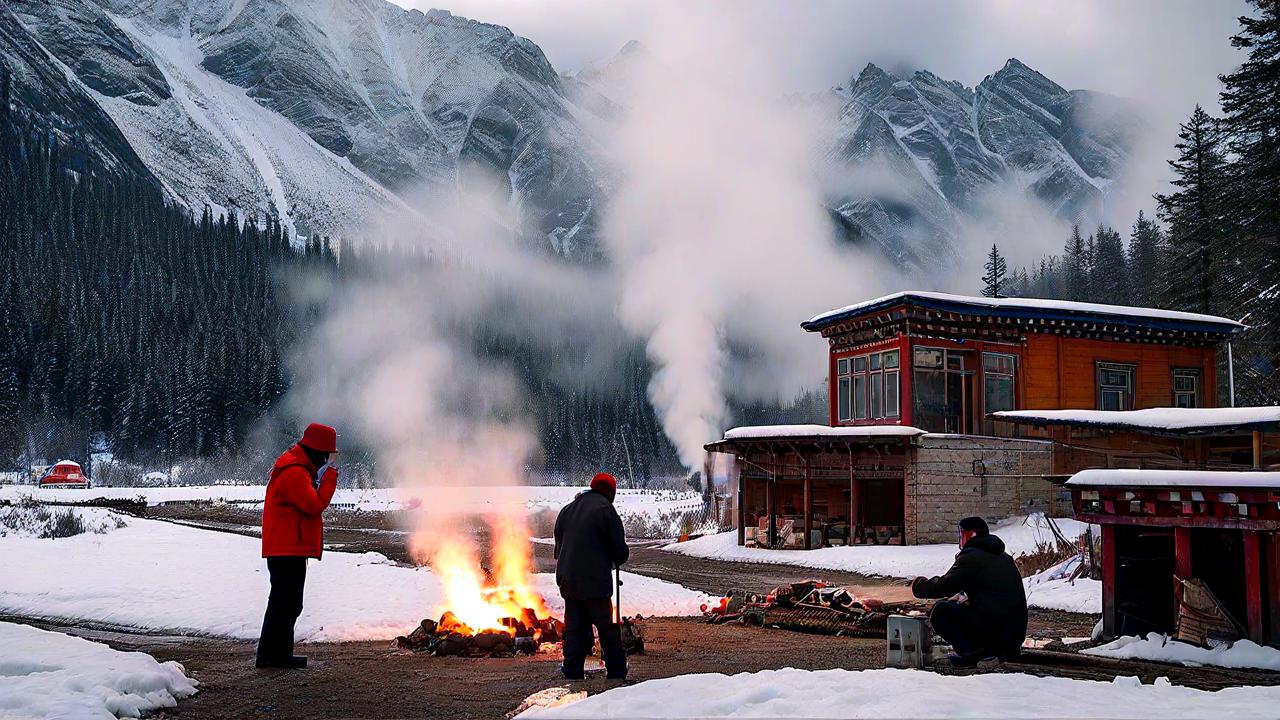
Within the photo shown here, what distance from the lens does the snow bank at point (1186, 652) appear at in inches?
355

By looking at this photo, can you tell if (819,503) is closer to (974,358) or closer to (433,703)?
(974,358)

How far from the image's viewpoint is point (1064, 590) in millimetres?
16531

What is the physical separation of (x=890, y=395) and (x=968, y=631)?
21352mm

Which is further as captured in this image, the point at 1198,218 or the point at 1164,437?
the point at 1198,218

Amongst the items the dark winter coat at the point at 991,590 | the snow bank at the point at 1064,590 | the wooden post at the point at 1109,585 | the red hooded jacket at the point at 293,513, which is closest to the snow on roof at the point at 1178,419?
the snow bank at the point at 1064,590

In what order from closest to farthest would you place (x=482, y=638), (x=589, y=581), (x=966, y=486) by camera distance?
(x=589, y=581) < (x=482, y=638) < (x=966, y=486)

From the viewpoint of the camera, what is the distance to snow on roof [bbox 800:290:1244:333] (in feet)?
94.8

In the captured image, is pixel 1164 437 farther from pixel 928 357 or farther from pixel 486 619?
pixel 486 619

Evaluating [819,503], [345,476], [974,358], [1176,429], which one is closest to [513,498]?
[345,476]

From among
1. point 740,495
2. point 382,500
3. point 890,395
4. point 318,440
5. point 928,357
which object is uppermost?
point 928,357

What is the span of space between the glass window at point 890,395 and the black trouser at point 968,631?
824 inches

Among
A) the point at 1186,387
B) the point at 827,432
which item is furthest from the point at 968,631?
the point at 1186,387

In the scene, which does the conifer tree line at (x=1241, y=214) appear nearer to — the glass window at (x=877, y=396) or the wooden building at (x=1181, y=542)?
the glass window at (x=877, y=396)

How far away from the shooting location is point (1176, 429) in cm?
1855
